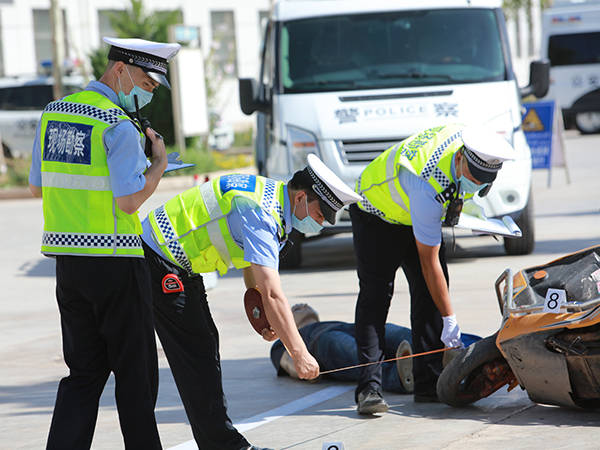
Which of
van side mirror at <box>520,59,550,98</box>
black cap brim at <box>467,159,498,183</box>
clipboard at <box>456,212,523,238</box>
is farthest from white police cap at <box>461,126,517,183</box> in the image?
van side mirror at <box>520,59,550,98</box>

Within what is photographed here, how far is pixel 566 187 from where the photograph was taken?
16.2 metres

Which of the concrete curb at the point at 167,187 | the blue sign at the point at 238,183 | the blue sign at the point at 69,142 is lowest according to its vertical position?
the concrete curb at the point at 167,187

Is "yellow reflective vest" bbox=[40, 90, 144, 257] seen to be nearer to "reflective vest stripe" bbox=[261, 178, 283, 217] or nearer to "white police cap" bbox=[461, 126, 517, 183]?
"reflective vest stripe" bbox=[261, 178, 283, 217]

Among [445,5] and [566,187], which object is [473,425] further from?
[566,187]

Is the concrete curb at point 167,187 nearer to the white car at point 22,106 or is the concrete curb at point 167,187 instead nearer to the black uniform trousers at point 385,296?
the white car at point 22,106

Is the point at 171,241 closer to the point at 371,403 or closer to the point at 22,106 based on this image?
the point at 371,403

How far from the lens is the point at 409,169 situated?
5.34 meters

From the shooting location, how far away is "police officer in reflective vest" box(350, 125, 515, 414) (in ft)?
17.2

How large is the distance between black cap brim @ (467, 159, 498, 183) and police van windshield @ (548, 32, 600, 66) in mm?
21524

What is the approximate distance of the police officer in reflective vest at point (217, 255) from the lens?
163 inches

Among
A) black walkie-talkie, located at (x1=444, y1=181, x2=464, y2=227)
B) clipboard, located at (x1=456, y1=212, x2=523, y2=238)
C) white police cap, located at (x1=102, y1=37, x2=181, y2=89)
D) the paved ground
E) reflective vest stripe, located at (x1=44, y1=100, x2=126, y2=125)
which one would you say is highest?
white police cap, located at (x1=102, y1=37, x2=181, y2=89)

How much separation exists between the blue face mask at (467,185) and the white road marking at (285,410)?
141 centimetres

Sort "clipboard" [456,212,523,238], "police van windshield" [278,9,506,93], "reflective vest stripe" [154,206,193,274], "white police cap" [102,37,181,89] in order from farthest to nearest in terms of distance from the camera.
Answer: "police van windshield" [278,9,506,93], "clipboard" [456,212,523,238], "reflective vest stripe" [154,206,193,274], "white police cap" [102,37,181,89]

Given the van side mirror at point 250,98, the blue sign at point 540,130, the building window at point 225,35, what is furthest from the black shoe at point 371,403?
the building window at point 225,35
